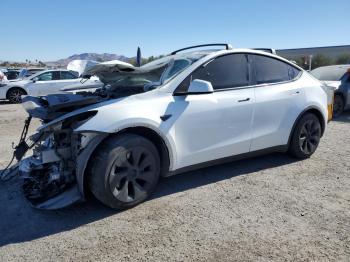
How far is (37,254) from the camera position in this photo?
9.94 feet

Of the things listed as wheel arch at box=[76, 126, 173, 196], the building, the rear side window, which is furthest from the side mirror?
the building

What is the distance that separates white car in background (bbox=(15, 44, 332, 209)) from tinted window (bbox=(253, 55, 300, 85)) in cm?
2

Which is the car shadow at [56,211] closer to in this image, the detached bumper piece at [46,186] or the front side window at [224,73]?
the detached bumper piece at [46,186]

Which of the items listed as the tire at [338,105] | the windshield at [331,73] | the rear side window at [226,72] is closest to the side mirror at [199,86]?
the rear side window at [226,72]

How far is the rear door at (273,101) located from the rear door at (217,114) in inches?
6.2

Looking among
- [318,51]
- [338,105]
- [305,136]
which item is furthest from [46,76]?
[318,51]

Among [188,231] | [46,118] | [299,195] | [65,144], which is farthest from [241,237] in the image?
[46,118]

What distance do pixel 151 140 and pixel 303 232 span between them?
1843 millimetres

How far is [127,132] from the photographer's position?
12.3ft

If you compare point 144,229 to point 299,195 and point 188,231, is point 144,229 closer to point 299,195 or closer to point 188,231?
point 188,231

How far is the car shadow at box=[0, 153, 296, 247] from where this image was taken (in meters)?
3.43

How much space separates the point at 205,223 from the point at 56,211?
164cm

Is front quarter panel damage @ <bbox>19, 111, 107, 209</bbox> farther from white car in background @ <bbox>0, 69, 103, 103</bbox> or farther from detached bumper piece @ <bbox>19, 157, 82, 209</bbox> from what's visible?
white car in background @ <bbox>0, 69, 103, 103</bbox>

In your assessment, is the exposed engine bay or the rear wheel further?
the rear wheel
